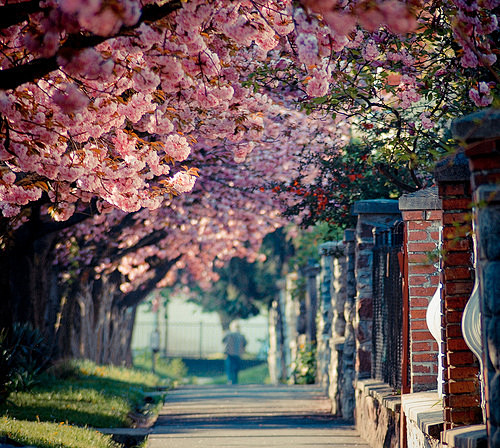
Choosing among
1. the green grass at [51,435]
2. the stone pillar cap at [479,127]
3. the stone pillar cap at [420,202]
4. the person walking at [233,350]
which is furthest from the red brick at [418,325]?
the person walking at [233,350]

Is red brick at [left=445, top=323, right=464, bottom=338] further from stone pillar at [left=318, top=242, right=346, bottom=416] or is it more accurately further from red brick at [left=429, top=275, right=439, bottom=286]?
stone pillar at [left=318, top=242, right=346, bottom=416]

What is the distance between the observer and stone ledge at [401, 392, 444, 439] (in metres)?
6.23

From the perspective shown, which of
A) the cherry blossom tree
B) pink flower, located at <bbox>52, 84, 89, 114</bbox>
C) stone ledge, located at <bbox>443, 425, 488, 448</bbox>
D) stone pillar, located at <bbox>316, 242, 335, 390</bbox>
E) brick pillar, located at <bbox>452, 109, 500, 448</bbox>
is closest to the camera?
brick pillar, located at <bbox>452, 109, 500, 448</bbox>

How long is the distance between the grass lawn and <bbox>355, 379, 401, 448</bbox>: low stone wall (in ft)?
9.83

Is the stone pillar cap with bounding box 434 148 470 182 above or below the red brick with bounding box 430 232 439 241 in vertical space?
above

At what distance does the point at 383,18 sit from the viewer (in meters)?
4.35

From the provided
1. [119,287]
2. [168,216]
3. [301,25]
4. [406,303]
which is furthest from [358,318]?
[119,287]

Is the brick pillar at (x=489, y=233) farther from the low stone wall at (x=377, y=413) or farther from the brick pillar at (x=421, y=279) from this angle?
the low stone wall at (x=377, y=413)

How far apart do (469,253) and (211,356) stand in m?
36.6

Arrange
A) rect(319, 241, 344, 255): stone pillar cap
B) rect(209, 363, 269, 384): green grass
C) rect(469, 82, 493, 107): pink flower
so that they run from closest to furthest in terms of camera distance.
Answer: rect(469, 82, 493, 107): pink flower → rect(319, 241, 344, 255): stone pillar cap → rect(209, 363, 269, 384): green grass

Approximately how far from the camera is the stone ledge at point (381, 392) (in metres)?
8.38

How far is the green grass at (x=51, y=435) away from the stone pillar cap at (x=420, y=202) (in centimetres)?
403

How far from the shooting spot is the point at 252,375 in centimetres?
3869

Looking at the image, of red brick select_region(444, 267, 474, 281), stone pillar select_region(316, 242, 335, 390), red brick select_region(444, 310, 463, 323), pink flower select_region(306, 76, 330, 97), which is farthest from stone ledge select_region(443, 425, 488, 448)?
stone pillar select_region(316, 242, 335, 390)
